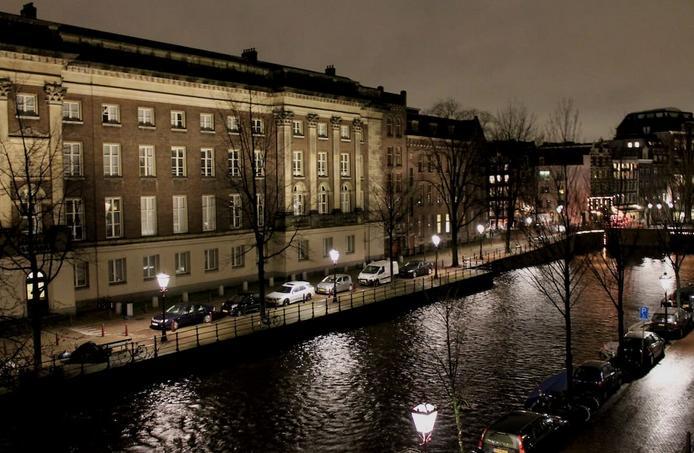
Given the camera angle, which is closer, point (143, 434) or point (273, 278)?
point (143, 434)

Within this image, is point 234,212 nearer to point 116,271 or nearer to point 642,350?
point 116,271

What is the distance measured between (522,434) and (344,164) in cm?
4624

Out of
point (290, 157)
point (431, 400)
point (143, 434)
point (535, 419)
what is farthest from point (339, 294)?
point (535, 419)

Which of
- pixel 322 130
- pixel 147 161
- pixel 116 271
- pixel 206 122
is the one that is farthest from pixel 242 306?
pixel 322 130

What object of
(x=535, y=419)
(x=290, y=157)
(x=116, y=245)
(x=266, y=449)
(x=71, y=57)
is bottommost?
(x=266, y=449)

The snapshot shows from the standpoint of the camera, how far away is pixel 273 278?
55.9 m

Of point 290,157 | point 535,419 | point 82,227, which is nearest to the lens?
point 535,419

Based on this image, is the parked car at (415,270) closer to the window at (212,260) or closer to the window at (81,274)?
the window at (212,260)

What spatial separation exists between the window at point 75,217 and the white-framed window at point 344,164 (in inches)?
1048

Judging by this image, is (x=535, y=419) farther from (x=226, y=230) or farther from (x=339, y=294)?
(x=226, y=230)

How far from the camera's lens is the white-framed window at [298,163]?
58062mm

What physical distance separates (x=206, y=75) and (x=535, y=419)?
3869cm

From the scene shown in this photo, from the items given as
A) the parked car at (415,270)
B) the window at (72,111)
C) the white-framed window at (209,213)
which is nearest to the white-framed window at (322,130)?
the white-framed window at (209,213)

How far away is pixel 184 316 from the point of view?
1503 inches
